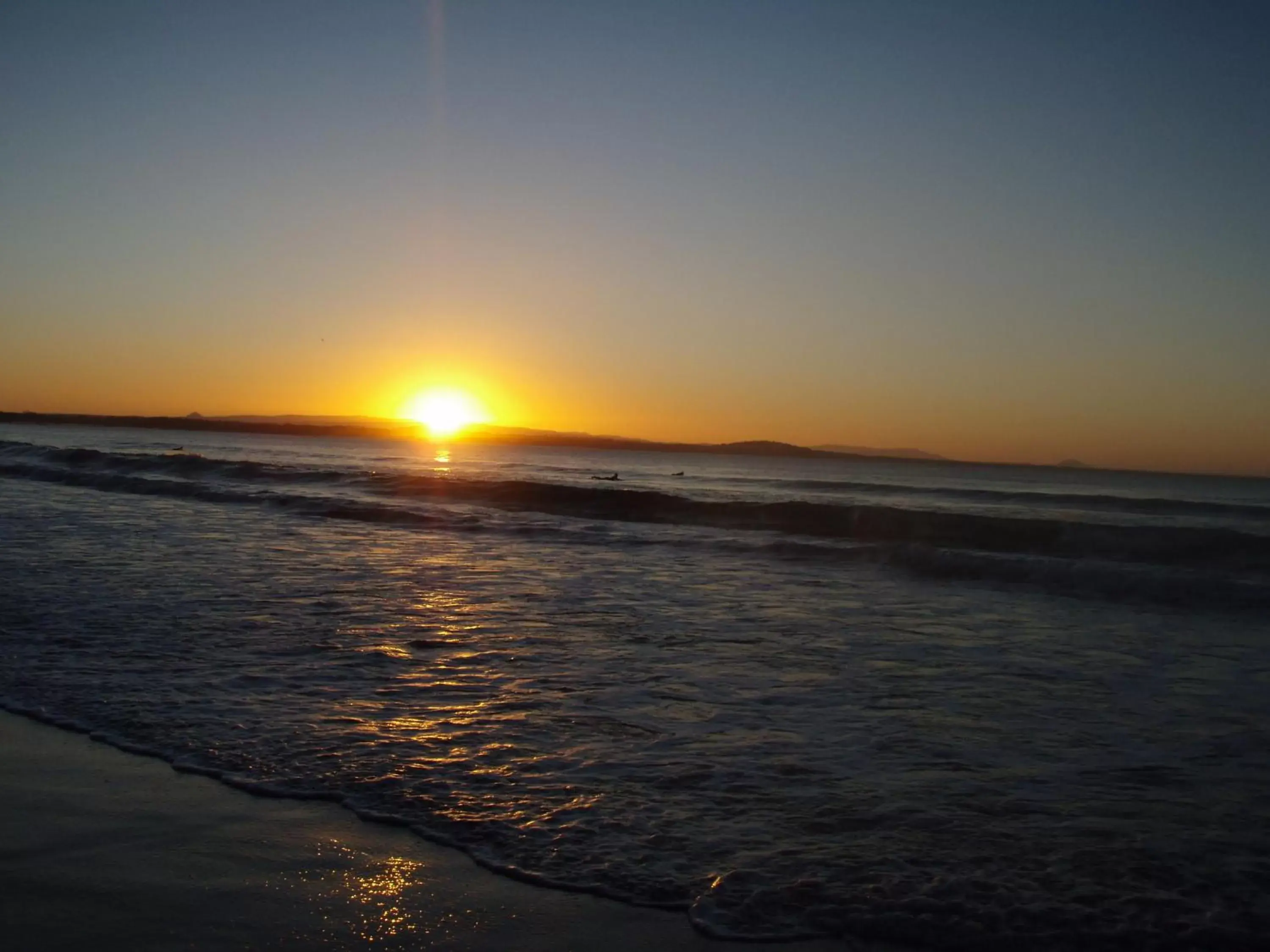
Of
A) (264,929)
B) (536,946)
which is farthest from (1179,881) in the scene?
(264,929)

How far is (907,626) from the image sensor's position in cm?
1030

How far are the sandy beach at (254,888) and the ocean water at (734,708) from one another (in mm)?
203

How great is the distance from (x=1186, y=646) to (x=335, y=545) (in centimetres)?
1266

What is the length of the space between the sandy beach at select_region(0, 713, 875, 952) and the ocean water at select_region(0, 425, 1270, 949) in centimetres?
20

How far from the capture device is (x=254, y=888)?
378cm

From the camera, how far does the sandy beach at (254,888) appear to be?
136 inches

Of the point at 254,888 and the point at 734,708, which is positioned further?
the point at 734,708

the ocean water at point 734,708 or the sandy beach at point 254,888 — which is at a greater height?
the ocean water at point 734,708

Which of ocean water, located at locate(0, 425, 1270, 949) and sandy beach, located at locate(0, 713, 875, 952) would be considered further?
Answer: ocean water, located at locate(0, 425, 1270, 949)

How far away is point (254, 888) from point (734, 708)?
3.59 metres

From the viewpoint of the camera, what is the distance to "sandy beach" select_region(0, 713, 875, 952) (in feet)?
11.3

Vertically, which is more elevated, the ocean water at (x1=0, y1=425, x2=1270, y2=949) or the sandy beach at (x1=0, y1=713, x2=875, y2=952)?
the ocean water at (x1=0, y1=425, x2=1270, y2=949)

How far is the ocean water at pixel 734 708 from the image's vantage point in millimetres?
4020

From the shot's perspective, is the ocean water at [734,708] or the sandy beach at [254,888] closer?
the sandy beach at [254,888]
